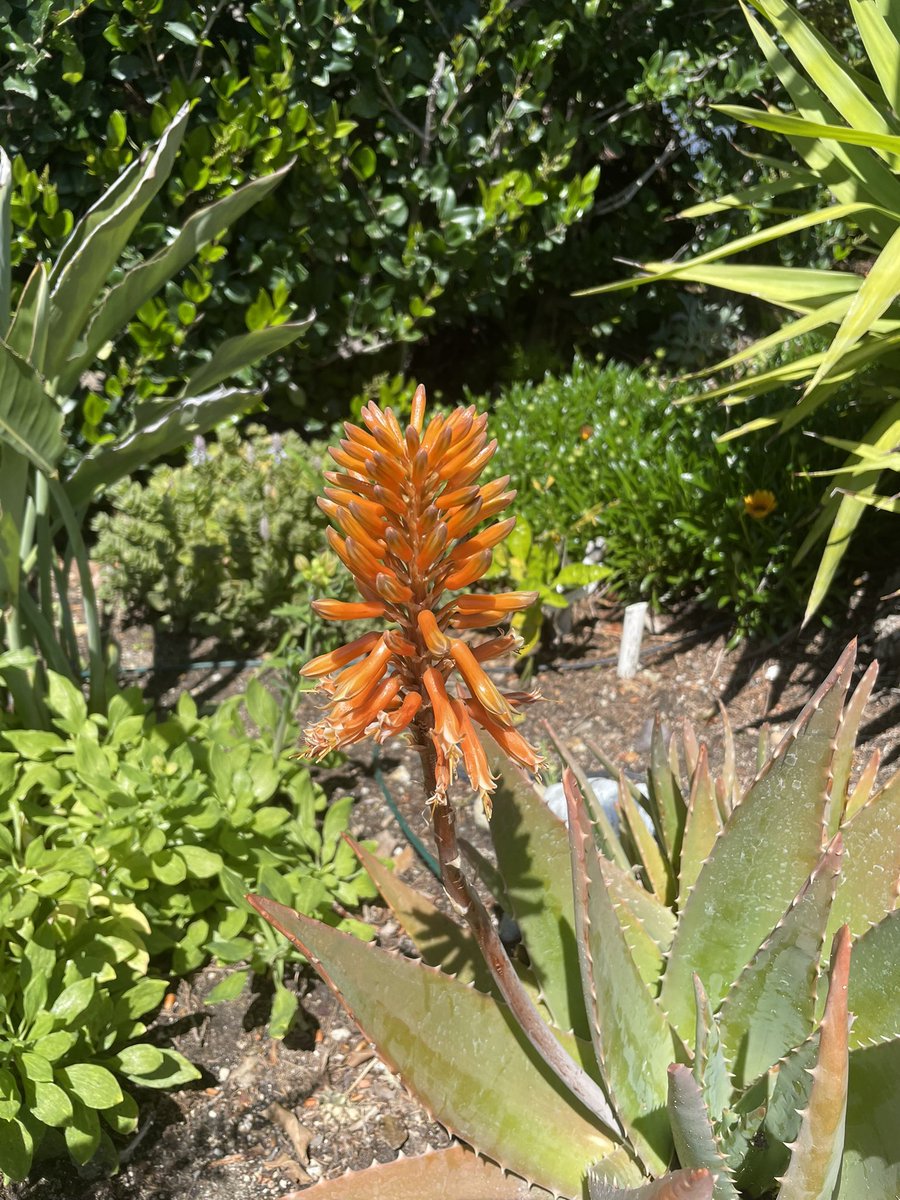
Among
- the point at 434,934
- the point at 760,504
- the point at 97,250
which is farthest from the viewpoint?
the point at 760,504

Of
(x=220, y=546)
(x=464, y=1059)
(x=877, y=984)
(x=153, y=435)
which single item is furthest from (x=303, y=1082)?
(x=220, y=546)

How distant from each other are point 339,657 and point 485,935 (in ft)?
1.20

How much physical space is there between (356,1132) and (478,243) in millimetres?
3288

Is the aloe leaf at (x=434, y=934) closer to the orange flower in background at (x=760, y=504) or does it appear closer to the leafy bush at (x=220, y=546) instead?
the leafy bush at (x=220, y=546)

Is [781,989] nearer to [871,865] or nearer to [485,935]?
[871,865]

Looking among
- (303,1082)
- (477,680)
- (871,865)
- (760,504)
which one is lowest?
(303,1082)

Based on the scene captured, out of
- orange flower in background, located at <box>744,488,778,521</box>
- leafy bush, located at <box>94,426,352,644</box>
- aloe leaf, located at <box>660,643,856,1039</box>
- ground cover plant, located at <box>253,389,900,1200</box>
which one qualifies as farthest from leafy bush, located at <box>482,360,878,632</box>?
aloe leaf, located at <box>660,643,856,1039</box>

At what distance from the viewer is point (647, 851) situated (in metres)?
1.74

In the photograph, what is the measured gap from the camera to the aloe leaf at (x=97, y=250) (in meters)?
1.83

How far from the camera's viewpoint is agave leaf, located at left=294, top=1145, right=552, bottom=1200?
121cm

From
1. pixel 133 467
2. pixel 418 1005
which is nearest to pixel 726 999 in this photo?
pixel 418 1005

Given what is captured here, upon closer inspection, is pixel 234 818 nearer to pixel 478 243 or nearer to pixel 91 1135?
pixel 91 1135

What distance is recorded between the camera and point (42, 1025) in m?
1.47

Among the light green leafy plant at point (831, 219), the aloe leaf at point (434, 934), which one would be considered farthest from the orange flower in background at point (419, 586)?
the light green leafy plant at point (831, 219)
